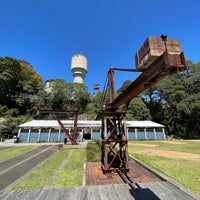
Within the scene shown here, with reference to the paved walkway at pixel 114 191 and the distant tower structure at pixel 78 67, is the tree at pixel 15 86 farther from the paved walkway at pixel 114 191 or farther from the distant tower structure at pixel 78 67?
the paved walkway at pixel 114 191

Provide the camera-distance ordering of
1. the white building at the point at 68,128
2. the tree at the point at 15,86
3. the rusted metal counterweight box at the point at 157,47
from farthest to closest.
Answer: the tree at the point at 15,86 → the white building at the point at 68,128 → the rusted metal counterweight box at the point at 157,47

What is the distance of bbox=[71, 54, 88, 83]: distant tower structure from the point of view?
→ 39.1m

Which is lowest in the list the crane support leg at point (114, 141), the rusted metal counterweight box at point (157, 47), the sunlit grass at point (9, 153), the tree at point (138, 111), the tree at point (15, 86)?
the sunlit grass at point (9, 153)

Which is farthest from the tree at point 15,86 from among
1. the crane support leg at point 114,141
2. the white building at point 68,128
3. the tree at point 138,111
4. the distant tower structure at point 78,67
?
the crane support leg at point 114,141

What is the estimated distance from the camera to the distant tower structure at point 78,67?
128ft

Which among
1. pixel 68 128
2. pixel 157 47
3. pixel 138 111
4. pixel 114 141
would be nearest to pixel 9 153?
pixel 114 141

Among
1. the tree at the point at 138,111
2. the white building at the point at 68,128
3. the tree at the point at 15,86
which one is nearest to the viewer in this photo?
the white building at the point at 68,128

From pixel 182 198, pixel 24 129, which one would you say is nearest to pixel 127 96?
pixel 182 198

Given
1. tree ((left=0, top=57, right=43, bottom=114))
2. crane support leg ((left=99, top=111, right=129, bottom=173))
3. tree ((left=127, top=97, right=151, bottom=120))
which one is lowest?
crane support leg ((left=99, top=111, right=129, bottom=173))

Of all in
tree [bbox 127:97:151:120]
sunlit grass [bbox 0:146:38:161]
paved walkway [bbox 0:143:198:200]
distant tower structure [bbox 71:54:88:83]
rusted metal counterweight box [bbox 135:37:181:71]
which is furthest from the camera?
distant tower structure [bbox 71:54:88:83]

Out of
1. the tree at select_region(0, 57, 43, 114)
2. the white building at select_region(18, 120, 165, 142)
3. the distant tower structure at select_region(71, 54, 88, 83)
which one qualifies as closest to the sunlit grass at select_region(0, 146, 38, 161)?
the white building at select_region(18, 120, 165, 142)

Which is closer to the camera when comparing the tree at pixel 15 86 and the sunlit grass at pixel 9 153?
the sunlit grass at pixel 9 153

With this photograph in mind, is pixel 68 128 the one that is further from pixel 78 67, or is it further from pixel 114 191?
pixel 78 67

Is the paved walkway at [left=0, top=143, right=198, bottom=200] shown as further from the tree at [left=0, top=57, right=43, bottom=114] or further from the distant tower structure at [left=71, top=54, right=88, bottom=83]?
the distant tower structure at [left=71, top=54, right=88, bottom=83]
